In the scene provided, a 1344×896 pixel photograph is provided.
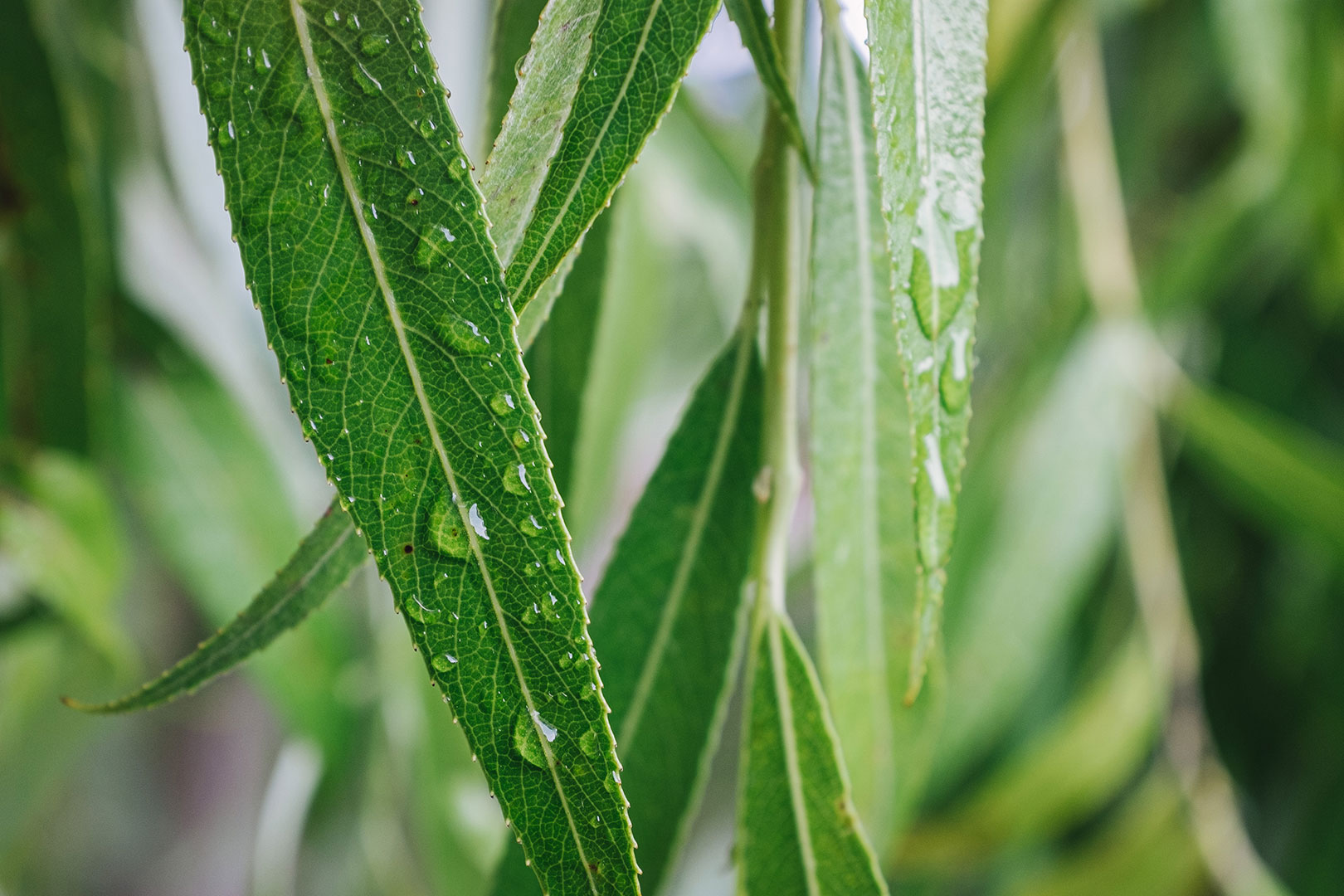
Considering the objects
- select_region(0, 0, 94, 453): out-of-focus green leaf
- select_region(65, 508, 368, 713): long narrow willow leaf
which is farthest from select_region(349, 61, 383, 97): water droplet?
select_region(0, 0, 94, 453): out-of-focus green leaf

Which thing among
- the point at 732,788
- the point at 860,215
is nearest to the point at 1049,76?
the point at 860,215

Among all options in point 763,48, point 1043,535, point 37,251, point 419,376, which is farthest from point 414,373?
point 1043,535

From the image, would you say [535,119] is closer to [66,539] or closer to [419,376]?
[419,376]

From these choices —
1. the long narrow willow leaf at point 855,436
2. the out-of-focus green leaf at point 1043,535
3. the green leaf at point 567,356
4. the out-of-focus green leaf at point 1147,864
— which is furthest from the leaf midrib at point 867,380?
the out-of-focus green leaf at point 1147,864

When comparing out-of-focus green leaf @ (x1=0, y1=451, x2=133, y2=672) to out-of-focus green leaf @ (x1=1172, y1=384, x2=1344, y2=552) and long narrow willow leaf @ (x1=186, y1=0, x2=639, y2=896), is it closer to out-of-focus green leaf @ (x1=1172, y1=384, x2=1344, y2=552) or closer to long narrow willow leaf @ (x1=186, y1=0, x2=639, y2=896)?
long narrow willow leaf @ (x1=186, y1=0, x2=639, y2=896)

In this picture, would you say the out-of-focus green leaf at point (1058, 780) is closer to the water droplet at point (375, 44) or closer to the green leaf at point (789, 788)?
the green leaf at point (789, 788)

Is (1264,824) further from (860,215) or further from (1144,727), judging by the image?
(860,215)

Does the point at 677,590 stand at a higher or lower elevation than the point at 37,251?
lower
